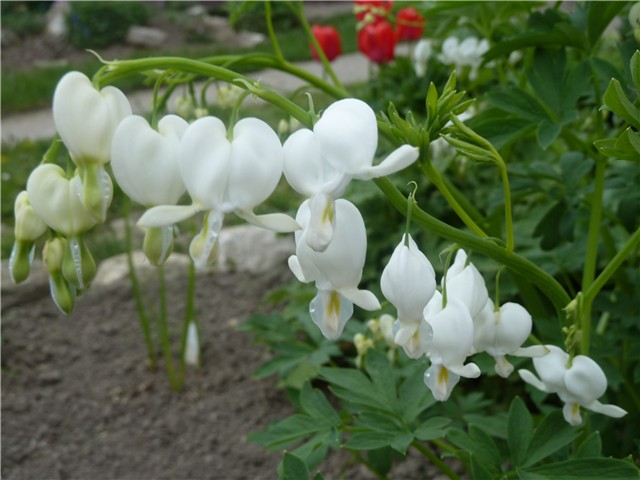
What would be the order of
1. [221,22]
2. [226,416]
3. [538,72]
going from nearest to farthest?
[538,72]
[226,416]
[221,22]

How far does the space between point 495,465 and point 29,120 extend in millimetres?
5242

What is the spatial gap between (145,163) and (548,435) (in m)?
0.73

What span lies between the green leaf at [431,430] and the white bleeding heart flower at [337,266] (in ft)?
1.42

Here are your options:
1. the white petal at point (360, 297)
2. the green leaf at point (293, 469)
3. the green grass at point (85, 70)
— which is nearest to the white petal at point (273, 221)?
the white petal at point (360, 297)

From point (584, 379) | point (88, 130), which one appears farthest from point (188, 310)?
point (88, 130)

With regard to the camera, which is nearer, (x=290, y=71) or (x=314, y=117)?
(x=314, y=117)

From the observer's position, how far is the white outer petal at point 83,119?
86cm

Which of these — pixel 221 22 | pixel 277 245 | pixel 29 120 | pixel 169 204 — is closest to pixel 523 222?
pixel 277 245

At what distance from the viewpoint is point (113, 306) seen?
122 inches

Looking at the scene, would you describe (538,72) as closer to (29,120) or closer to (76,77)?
(76,77)

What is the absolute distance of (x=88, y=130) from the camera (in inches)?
34.0

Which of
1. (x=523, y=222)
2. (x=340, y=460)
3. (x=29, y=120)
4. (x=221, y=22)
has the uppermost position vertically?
(x=523, y=222)

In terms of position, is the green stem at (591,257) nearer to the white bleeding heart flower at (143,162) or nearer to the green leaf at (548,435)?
the green leaf at (548,435)

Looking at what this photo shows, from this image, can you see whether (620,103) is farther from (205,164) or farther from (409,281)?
(205,164)
